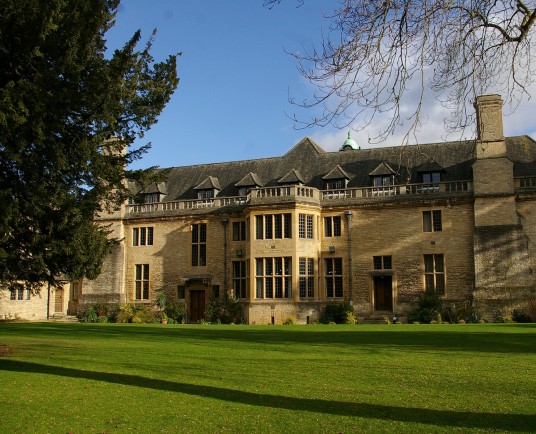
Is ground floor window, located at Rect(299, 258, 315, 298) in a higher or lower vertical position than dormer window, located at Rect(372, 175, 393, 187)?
lower

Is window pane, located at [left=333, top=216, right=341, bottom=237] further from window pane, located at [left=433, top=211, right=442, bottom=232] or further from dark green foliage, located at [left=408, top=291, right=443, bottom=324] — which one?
dark green foliage, located at [left=408, top=291, right=443, bottom=324]

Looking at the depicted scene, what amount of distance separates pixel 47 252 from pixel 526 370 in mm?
11615

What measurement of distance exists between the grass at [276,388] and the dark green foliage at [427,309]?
14.4m

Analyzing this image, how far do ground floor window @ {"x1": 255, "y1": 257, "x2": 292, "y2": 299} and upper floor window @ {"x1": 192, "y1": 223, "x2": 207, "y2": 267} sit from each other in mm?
4558

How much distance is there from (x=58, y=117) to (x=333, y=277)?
21.8 meters

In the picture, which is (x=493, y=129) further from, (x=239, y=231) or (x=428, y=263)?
(x=239, y=231)

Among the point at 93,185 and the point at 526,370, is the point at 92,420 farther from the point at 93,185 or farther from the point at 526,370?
the point at 93,185

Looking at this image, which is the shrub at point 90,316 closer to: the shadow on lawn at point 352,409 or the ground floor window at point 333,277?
the ground floor window at point 333,277

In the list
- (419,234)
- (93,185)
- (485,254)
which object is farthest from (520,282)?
(93,185)

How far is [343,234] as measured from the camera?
3353 cm

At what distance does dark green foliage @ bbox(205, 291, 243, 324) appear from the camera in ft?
109

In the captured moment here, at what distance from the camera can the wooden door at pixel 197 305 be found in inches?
1430

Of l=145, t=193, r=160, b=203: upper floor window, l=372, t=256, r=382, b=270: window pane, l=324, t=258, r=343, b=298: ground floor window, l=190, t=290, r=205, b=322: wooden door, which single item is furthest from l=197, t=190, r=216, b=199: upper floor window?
l=372, t=256, r=382, b=270: window pane

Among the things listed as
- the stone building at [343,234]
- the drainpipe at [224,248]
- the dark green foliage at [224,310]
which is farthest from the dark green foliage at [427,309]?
the drainpipe at [224,248]
